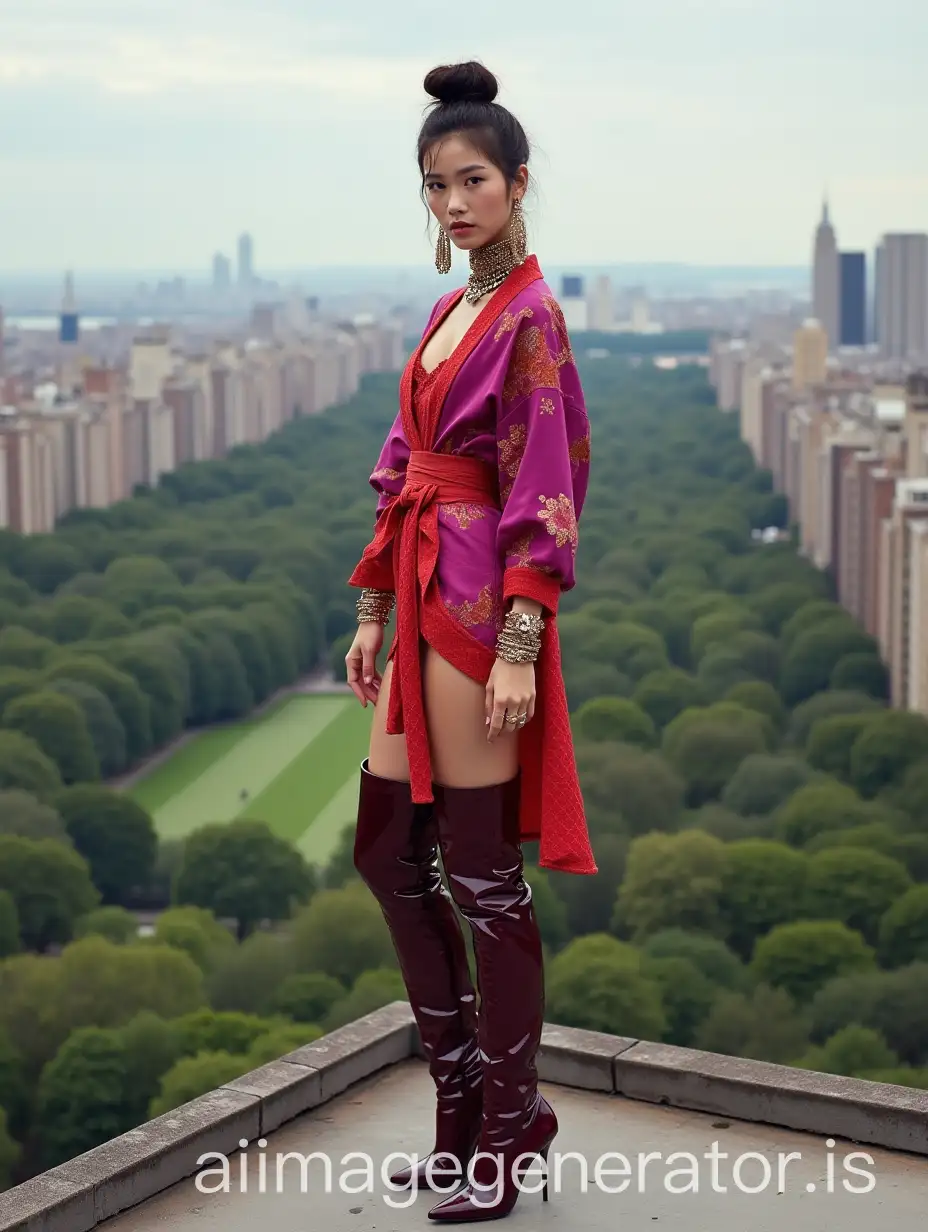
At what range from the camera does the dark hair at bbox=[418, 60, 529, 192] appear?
2.25 metres

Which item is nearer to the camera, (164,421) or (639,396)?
(164,421)

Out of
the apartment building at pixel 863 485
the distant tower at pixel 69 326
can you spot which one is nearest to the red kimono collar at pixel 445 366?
the apartment building at pixel 863 485

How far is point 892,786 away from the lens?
23.2 meters

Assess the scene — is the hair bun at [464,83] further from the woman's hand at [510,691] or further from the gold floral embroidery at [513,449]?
the woman's hand at [510,691]

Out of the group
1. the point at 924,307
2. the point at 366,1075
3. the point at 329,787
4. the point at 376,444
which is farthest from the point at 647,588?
the point at 924,307

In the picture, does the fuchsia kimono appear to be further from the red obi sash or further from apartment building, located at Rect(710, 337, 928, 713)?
apartment building, located at Rect(710, 337, 928, 713)

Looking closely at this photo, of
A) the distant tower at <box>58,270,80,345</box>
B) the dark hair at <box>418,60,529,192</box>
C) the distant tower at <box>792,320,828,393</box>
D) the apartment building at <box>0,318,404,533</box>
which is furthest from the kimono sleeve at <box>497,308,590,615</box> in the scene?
the distant tower at <box>58,270,80,345</box>

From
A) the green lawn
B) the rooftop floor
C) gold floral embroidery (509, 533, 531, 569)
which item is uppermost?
gold floral embroidery (509, 533, 531, 569)

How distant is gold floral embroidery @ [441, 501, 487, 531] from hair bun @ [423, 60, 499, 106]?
0.48 meters

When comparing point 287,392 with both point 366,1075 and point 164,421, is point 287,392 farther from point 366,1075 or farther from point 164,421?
point 366,1075

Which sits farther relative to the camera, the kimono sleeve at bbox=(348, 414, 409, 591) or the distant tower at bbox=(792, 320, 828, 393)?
the distant tower at bbox=(792, 320, 828, 393)

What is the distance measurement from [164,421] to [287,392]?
14193mm

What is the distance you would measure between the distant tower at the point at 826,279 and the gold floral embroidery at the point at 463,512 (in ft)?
272

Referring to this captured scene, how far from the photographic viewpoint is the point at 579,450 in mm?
2344
